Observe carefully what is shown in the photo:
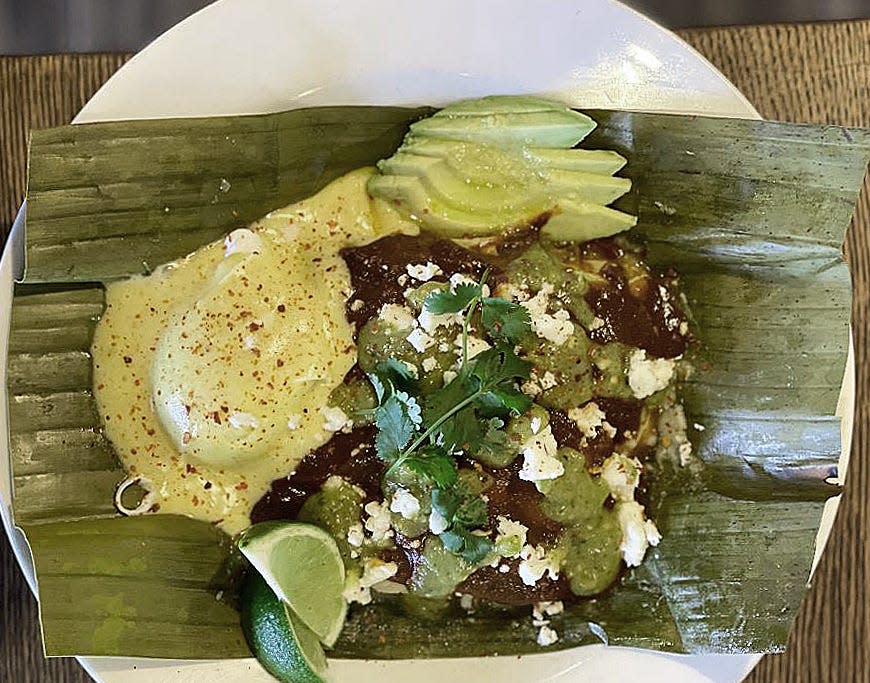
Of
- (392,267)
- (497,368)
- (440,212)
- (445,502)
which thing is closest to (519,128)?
(440,212)

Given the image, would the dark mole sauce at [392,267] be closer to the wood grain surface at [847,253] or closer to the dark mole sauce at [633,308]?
the dark mole sauce at [633,308]

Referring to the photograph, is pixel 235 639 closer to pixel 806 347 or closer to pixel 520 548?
pixel 520 548

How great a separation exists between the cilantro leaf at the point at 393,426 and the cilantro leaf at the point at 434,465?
1.9 inches

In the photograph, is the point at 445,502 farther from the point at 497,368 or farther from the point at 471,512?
the point at 497,368

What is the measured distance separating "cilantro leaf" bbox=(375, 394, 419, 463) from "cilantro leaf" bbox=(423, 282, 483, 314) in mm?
238

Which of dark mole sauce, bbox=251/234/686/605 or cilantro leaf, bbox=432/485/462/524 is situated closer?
cilantro leaf, bbox=432/485/462/524

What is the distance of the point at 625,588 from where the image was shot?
A: 2541 millimetres

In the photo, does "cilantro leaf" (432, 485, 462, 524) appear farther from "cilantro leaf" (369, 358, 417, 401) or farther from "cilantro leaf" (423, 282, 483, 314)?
"cilantro leaf" (423, 282, 483, 314)

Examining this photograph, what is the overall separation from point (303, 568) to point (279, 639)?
0.64 feet

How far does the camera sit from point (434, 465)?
7.10 ft

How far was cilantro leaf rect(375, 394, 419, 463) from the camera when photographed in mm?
2172

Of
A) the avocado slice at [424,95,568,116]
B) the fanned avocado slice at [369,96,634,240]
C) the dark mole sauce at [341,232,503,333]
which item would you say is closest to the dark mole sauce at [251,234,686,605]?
the dark mole sauce at [341,232,503,333]

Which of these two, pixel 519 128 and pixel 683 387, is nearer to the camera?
pixel 519 128

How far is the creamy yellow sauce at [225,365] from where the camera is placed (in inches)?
89.6
